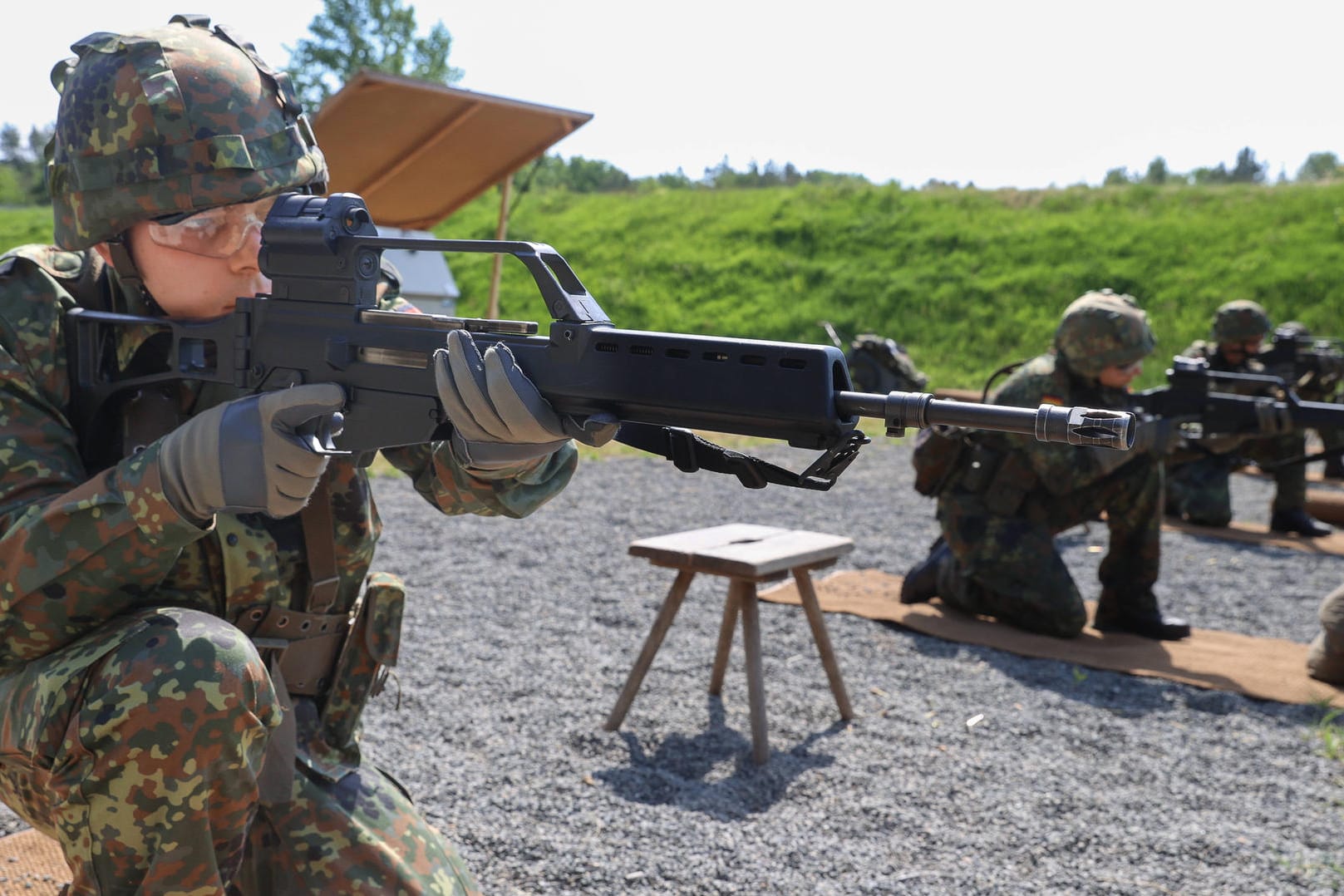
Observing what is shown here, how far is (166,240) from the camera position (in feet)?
7.63

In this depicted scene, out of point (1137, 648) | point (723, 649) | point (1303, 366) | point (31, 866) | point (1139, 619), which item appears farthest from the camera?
point (1303, 366)

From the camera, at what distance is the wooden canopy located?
927 centimetres

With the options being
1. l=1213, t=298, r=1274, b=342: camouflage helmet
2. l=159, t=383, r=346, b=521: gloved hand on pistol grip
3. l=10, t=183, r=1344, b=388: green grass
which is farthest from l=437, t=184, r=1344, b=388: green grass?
l=159, t=383, r=346, b=521: gloved hand on pistol grip

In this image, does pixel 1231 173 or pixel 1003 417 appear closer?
pixel 1003 417

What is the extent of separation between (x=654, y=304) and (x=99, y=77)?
20157 mm

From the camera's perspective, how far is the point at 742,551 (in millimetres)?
4438

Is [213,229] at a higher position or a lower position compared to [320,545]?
higher

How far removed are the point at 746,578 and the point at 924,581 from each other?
2.40 meters

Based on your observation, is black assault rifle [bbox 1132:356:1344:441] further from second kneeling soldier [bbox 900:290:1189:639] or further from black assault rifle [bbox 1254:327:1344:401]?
black assault rifle [bbox 1254:327:1344:401]

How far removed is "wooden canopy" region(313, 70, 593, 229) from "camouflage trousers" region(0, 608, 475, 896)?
7.52 metres

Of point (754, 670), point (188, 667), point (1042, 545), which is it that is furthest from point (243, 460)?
point (1042, 545)

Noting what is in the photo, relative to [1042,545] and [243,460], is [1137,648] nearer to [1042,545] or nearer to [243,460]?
[1042,545]

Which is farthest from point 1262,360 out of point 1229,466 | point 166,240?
point 166,240

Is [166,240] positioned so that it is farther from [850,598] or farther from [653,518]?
[653,518]
